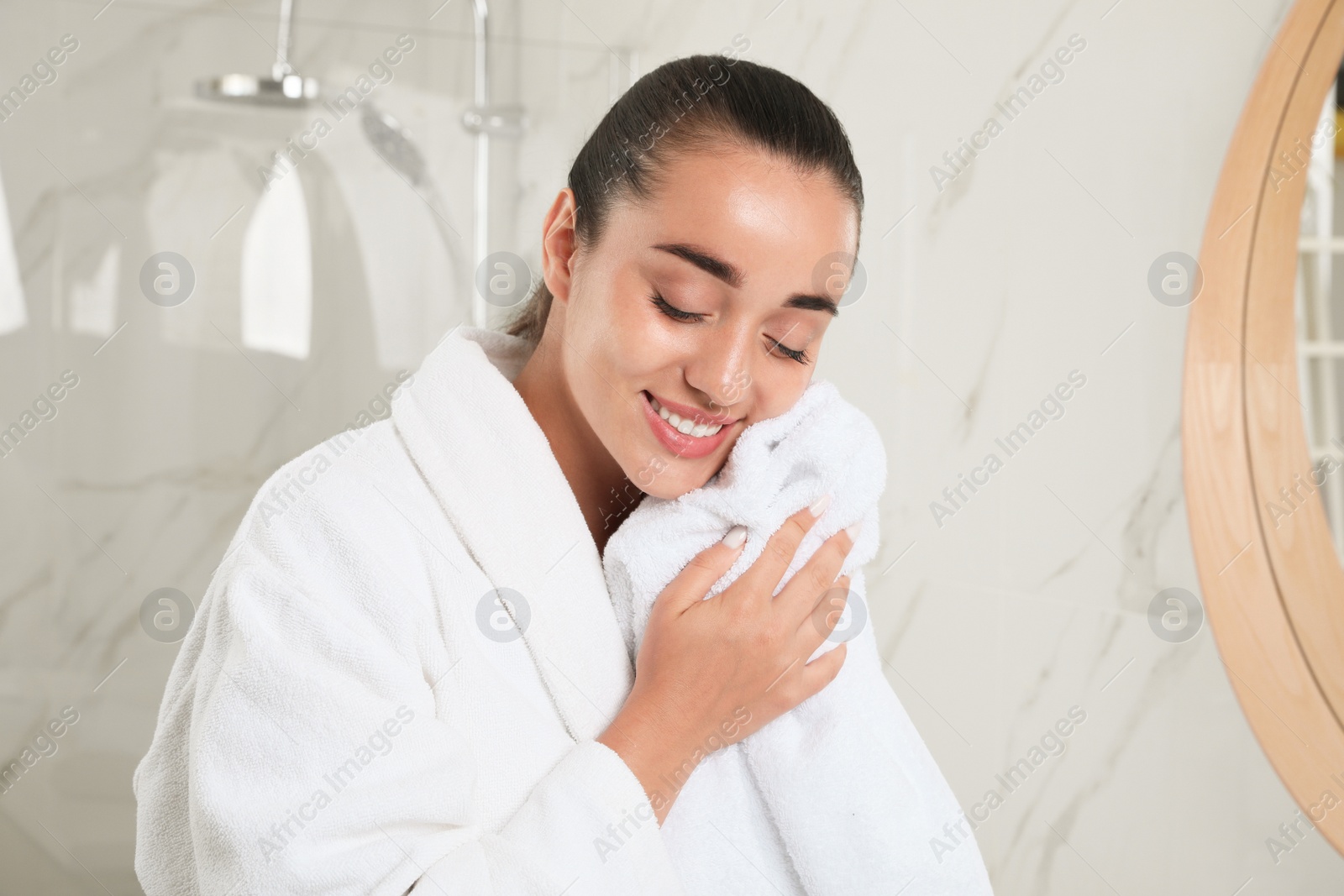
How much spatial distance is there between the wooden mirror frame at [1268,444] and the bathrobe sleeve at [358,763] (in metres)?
0.61

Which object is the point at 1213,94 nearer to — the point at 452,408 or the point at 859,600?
the point at 859,600

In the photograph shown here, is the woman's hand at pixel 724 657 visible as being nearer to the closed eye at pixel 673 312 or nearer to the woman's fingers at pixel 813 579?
the woman's fingers at pixel 813 579

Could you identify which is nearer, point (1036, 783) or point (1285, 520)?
point (1285, 520)

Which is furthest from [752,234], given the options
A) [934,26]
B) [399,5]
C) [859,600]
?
A: [399,5]

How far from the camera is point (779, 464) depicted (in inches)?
34.0

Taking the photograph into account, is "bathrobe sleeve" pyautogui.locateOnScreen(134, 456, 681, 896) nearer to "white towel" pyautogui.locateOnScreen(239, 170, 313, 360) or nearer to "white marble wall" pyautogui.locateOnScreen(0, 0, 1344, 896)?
"white marble wall" pyautogui.locateOnScreen(0, 0, 1344, 896)

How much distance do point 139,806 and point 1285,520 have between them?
101 centimetres

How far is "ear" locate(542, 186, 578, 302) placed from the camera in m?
0.90

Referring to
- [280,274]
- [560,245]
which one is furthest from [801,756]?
[280,274]

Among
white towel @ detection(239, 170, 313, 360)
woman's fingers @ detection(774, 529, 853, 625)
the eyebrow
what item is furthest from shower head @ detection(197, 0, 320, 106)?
woman's fingers @ detection(774, 529, 853, 625)

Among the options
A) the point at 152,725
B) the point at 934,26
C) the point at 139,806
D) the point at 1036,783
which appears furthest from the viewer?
the point at 152,725

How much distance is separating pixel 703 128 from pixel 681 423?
22 centimetres

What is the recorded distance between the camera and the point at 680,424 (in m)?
0.84

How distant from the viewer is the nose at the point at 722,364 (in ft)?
2.59
